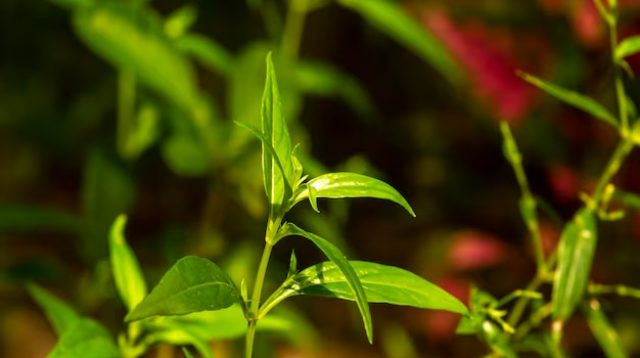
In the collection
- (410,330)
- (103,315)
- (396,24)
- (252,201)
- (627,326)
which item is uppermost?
(396,24)

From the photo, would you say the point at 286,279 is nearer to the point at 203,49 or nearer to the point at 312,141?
the point at 203,49

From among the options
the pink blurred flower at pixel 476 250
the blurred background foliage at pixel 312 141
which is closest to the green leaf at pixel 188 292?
the blurred background foliage at pixel 312 141

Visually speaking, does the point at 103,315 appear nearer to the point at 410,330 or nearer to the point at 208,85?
the point at 410,330

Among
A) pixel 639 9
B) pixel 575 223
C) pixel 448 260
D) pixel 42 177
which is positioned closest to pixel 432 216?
pixel 448 260

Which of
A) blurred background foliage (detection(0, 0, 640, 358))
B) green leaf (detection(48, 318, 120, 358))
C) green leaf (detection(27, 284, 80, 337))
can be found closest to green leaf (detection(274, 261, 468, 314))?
green leaf (detection(48, 318, 120, 358))

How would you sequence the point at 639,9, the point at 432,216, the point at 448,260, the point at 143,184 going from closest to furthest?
1. the point at 639,9
2. the point at 448,260
3. the point at 432,216
4. the point at 143,184

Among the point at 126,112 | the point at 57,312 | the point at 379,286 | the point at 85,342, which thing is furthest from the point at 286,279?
the point at 126,112
